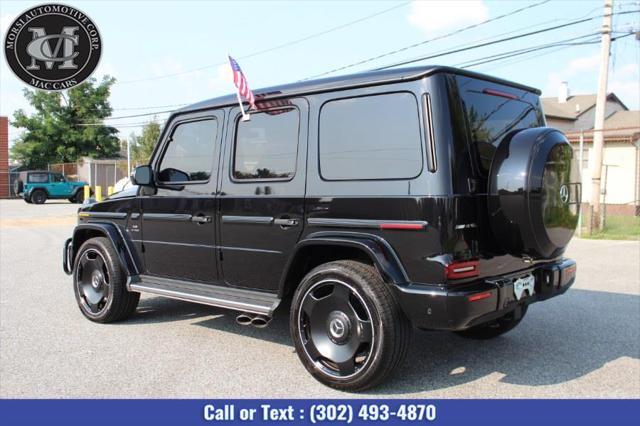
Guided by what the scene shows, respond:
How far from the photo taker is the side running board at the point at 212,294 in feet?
13.7

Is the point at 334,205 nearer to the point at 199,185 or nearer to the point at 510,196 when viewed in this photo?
the point at 510,196

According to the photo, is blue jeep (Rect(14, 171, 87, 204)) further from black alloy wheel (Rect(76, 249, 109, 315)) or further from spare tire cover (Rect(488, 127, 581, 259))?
spare tire cover (Rect(488, 127, 581, 259))

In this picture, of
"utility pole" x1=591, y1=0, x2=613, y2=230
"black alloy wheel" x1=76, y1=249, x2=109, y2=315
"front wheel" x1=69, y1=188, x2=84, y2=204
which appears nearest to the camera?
"black alloy wheel" x1=76, y1=249, x2=109, y2=315

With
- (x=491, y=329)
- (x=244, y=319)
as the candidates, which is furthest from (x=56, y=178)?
(x=491, y=329)

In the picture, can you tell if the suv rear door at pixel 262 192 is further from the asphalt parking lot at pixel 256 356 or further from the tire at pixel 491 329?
the tire at pixel 491 329

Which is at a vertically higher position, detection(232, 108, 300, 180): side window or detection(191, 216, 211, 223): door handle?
detection(232, 108, 300, 180): side window

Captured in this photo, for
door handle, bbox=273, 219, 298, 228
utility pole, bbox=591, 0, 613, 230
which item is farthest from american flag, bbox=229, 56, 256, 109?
utility pole, bbox=591, 0, 613, 230

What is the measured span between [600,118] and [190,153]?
12039 mm

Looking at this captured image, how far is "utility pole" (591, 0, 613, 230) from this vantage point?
1359cm

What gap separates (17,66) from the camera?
10906 mm

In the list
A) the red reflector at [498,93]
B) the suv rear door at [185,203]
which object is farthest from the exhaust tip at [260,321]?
the red reflector at [498,93]

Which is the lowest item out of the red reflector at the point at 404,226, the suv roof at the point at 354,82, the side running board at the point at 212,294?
the side running board at the point at 212,294

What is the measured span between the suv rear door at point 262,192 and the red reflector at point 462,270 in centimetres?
116

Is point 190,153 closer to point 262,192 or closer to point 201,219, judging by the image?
point 201,219
